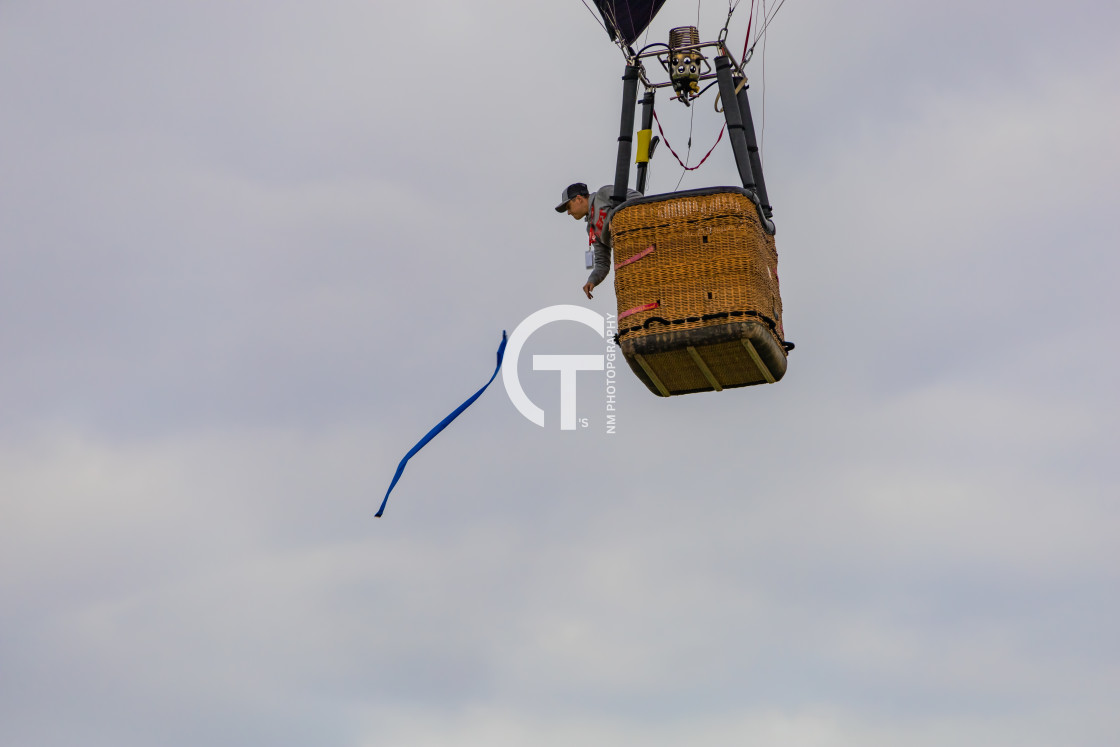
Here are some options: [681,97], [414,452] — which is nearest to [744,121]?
[681,97]

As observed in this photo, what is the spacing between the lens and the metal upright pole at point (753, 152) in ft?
79.4

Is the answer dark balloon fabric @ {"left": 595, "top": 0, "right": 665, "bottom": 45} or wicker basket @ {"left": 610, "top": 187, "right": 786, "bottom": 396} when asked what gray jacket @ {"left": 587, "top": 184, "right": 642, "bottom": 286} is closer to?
wicker basket @ {"left": 610, "top": 187, "right": 786, "bottom": 396}

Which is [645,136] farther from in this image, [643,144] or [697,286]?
[697,286]

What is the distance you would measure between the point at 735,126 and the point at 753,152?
459 millimetres

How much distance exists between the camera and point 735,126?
78.4 feet

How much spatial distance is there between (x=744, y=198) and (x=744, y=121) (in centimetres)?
92

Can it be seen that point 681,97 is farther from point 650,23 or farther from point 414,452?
point 414,452

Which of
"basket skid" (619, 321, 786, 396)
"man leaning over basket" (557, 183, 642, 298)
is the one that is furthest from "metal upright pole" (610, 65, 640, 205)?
"basket skid" (619, 321, 786, 396)

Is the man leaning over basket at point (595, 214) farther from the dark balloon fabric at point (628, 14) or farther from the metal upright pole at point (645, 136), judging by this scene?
the dark balloon fabric at point (628, 14)

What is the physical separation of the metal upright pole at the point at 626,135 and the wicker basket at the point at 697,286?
376 millimetres

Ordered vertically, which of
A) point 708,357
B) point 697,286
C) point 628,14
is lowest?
point 708,357

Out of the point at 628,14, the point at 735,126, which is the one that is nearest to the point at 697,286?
the point at 735,126

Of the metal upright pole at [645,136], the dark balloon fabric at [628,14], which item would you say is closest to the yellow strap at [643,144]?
the metal upright pole at [645,136]

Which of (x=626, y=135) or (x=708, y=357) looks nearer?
(x=708, y=357)
